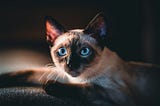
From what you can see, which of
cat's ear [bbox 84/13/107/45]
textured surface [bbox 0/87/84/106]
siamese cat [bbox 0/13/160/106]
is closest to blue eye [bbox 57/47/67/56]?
siamese cat [bbox 0/13/160/106]

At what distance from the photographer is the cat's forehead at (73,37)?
1.55 m

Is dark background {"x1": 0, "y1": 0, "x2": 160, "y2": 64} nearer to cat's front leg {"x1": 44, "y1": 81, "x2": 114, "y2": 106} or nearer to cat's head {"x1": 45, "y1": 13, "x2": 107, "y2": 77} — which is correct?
cat's head {"x1": 45, "y1": 13, "x2": 107, "y2": 77}

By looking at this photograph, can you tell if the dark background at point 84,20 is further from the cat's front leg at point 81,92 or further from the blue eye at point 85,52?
the cat's front leg at point 81,92

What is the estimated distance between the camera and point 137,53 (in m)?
2.29

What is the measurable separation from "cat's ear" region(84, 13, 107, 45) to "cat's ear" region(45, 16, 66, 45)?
12 cm

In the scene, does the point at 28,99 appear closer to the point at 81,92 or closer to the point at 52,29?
the point at 81,92

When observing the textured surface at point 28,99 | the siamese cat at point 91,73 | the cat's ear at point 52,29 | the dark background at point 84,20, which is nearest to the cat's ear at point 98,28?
the siamese cat at point 91,73

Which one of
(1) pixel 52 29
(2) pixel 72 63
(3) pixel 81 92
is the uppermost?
(1) pixel 52 29

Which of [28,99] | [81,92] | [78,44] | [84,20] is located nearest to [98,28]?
[78,44]

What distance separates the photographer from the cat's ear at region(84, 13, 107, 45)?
151 centimetres

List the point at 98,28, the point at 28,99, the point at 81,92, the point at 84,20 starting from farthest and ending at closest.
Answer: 1. the point at 84,20
2. the point at 98,28
3. the point at 81,92
4. the point at 28,99

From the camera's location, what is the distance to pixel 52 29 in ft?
5.15

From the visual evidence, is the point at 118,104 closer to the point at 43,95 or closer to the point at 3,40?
the point at 43,95

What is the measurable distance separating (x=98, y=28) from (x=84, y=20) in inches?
31.7
